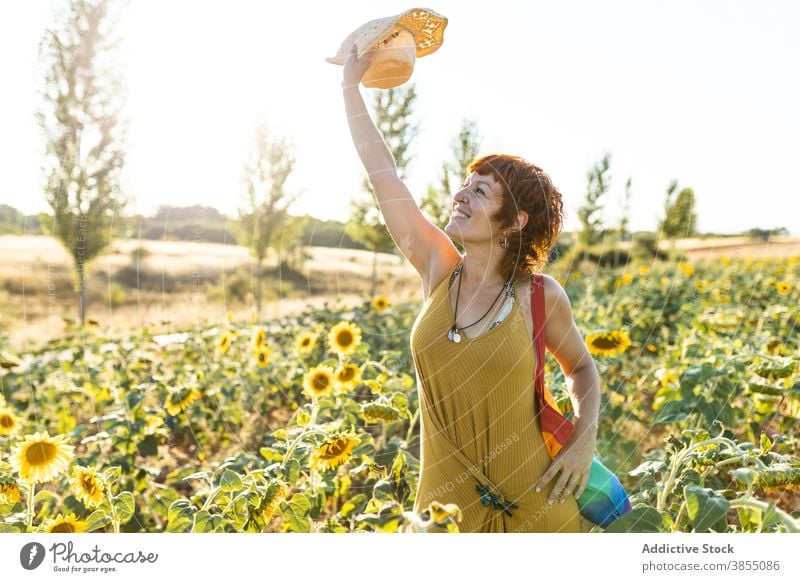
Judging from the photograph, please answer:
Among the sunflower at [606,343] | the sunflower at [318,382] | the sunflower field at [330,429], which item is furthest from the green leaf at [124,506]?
the sunflower at [606,343]

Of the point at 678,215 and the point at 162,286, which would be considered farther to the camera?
the point at 162,286

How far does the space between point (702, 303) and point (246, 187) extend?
3.09 meters

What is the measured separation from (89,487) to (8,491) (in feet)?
0.51

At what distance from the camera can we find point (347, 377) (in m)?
1.91

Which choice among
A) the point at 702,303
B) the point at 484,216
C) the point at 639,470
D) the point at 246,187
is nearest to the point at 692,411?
the point at 639,470

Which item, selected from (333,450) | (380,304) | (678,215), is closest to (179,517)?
(333,450)

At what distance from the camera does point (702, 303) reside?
4.16 metres

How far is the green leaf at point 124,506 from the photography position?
4.69ft

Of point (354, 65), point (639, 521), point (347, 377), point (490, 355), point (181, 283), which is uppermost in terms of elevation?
point (354, 65)

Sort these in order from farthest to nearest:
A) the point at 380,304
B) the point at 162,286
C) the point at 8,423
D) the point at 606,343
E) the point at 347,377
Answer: the point at 162,286 < the point at 380,304 < the point at 606,343 < the point at 347,377 < the point at 8,423

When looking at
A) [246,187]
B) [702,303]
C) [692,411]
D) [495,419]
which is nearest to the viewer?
[495,419]

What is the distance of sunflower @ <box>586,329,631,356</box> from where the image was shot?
218 cm

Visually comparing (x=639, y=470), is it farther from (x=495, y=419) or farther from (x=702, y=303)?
(x=702, y=303)

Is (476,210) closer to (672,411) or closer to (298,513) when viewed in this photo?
(298,513)
